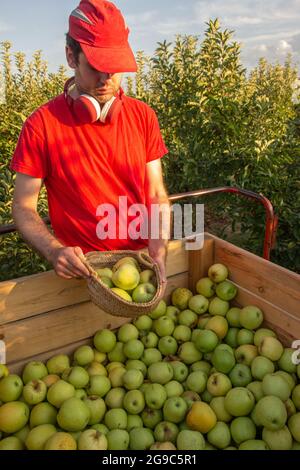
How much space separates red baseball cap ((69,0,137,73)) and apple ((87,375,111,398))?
1.56 metres

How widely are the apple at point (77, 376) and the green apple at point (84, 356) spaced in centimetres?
8

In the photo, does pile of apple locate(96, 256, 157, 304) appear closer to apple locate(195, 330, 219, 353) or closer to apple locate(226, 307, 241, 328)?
apple locate(195, 330, 219, 353)

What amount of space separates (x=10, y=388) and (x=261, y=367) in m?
1.26

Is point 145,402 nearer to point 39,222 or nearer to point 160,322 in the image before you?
point 160,322

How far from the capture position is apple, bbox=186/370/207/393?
7.22ft

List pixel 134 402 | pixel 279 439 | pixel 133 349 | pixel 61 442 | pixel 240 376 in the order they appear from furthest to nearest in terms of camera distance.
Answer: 1. pixel 133 349
2. pixel 240 376
3. pixel 134 402
4. pixel 279 439
5. pixel 61 442

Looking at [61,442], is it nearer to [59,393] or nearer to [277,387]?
[59,393]

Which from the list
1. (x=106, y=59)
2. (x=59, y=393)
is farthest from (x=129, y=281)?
(x=106, y=59)

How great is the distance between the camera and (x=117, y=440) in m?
1.89

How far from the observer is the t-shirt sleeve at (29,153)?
2.21 meters

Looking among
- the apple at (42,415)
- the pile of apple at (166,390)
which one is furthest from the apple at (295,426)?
the apple at (42,415)

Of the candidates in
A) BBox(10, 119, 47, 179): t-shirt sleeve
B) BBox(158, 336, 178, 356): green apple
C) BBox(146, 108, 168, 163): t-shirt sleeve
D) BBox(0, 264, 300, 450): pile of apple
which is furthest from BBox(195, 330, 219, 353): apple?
BBox(10, 119, 47, 179): t-shirt sleeve

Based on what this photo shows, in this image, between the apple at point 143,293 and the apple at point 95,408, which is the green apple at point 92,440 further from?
the apple at point 143,293
